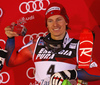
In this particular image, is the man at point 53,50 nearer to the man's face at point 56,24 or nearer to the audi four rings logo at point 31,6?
the man's face at point 56,24

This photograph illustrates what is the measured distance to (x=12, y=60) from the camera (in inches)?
63.6

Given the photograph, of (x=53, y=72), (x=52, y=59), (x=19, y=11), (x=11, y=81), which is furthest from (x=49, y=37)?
(x=11, y=81)

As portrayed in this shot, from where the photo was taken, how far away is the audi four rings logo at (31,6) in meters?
1.82

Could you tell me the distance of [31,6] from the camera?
1823 mm

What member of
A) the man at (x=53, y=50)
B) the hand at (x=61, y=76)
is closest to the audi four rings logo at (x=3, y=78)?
the man at (x=53, y=50)

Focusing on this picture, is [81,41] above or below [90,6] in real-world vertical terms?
below

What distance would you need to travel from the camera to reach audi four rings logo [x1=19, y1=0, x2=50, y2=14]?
1818mm

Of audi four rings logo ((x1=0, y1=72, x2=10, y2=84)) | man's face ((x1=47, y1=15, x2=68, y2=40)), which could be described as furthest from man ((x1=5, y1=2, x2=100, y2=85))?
audi four rings logo ((x1=0, y1=72, x2=10, y2=84))

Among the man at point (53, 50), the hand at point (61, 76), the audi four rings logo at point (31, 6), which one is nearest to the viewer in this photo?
the hand at point (61, 76)

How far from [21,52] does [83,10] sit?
2.48 feet

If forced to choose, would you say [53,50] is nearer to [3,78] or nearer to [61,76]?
[61,76]

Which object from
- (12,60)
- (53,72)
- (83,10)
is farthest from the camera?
(83,10)

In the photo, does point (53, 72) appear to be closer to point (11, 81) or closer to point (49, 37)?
point (49, 37)

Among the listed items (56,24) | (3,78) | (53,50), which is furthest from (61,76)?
(3,78)
